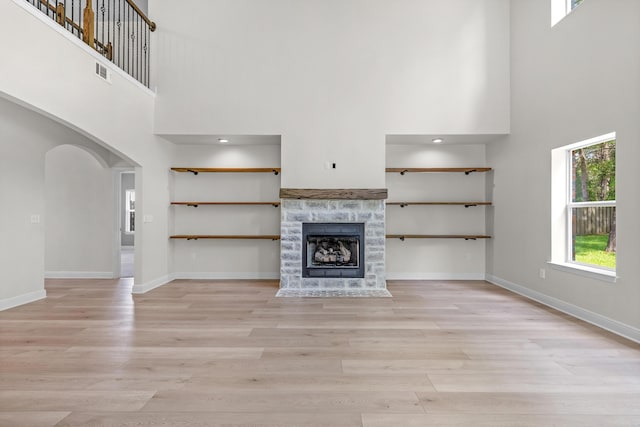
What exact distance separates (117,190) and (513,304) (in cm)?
624

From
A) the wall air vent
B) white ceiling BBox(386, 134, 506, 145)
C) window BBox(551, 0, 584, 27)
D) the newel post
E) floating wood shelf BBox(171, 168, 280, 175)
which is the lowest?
floating wood shelf BBox(171, 168, 280, 175)

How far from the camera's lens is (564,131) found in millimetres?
3898

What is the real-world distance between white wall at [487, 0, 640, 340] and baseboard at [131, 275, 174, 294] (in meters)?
5.18

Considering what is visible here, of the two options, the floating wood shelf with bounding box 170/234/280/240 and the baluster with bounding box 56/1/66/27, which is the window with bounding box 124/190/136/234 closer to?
the floating wood shelf with bounding box 170/234/280/240

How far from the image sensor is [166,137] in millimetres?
5383

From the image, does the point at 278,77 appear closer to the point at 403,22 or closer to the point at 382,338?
the point at 403,22

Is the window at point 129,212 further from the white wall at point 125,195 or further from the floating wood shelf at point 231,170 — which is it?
the floating wood shelf at point 231,170

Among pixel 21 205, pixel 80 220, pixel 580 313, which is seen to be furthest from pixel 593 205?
pixel 80 220

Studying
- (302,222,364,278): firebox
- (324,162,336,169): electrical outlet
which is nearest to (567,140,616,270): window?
(302,222,364,278): firebox

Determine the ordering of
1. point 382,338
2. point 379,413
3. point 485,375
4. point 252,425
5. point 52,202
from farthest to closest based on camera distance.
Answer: point 52,202 < point 382,338 < point 485,375 < point 379,413 < point 252,425

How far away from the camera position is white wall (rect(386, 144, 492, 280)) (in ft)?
19.2

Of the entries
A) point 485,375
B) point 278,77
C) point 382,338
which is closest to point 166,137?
point 278,77

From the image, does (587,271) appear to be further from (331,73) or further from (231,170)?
(231,170)

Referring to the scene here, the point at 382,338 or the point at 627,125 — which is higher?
the point at 627,125
